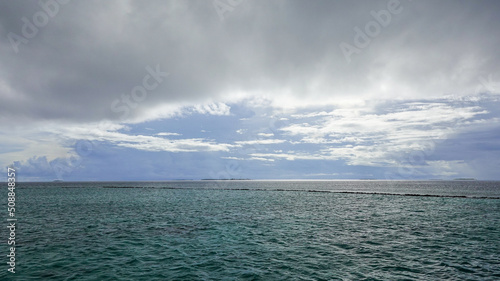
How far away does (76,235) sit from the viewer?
1296 inches

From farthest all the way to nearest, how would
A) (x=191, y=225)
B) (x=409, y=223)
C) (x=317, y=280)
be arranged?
(x=409, y=223)
(x=191, y=225)
(x=317, y=280)

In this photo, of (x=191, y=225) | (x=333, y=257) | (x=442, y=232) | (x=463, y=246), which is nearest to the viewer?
(x=333, y=257)

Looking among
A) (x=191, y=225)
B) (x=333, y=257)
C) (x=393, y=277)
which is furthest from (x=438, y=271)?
(x=191, y=225)

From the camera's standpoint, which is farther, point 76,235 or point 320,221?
point 320,221

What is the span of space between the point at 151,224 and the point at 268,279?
28.5 m

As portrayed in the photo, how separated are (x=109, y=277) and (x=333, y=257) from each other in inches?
730

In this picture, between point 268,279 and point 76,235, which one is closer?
point 268,279

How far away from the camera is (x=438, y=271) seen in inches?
792

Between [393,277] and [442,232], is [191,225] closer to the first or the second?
[393,277]

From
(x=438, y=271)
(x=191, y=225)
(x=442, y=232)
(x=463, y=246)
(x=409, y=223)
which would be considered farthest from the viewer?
(x=409, y=223)

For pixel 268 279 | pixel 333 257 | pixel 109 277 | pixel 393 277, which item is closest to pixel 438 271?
pixel 393 277

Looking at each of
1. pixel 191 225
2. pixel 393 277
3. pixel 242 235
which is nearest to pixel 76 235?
pixel 191 225

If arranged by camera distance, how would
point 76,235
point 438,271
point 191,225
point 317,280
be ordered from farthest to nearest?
point 191,225, point 76,235, point 438,271, point 317,280

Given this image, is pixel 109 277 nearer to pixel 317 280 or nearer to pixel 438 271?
pixel 317 280
